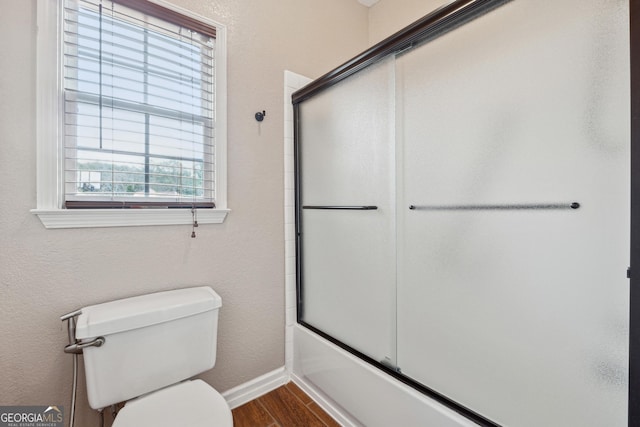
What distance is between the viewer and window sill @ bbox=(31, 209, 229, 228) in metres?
1.14

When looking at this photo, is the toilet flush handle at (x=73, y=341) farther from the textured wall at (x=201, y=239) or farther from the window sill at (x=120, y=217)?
the window sill at (x=120, y=217)

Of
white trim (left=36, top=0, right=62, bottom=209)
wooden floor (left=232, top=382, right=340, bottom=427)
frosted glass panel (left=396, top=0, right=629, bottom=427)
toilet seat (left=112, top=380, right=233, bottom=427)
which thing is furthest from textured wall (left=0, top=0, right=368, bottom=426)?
frosted glass panel (left=396, top=0, right=629, bottom=427)

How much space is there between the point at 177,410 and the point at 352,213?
41.8 inches

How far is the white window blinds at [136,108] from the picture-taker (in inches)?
47.6

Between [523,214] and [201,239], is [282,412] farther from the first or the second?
[523,214]

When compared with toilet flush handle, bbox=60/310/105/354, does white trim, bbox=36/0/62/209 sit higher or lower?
higher

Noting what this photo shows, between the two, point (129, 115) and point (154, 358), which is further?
point (129, 115)

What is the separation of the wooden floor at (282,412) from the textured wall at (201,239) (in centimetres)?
15

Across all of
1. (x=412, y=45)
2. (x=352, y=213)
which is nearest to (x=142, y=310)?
(x=352, y=213)

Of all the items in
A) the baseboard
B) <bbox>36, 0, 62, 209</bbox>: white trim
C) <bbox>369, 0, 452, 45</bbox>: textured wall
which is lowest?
the baseboard

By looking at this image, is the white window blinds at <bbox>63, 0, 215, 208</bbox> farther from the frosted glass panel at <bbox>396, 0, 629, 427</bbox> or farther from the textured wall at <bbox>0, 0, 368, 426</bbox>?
the frosted glass panel at <bbox>396, 0, 629, 427</bbox>

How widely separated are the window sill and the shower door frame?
56 centimetres

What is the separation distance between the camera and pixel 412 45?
1.19m

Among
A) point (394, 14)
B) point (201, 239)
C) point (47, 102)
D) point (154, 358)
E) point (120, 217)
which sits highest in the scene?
point (394, 14)
